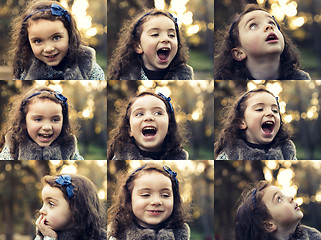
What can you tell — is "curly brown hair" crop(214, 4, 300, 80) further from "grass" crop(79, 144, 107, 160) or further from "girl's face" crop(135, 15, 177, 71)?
"grass" crop(79, 144, 107, 160)

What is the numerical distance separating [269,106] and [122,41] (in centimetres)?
70

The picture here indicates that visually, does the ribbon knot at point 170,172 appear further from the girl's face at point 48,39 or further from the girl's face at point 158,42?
the girl's face at point 48,39

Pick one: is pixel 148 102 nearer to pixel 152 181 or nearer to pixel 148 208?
pixel 152 181

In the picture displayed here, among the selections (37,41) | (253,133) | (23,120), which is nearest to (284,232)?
(253,133)

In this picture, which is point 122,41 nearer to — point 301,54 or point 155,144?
point 155,144

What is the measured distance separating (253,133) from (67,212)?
33.6 inches

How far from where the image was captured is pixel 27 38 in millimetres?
2434

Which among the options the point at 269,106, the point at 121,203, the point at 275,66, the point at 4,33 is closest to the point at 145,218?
the point at 121,203

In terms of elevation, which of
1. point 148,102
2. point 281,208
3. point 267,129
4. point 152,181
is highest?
point 148,102

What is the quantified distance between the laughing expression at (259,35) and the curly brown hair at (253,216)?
1.86ft

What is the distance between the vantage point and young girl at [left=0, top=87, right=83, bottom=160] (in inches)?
93.7

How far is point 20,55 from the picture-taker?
8.04ft

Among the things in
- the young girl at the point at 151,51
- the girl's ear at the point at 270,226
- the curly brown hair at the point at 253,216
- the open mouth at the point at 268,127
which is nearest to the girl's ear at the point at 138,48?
the young girl at the point at 151,51

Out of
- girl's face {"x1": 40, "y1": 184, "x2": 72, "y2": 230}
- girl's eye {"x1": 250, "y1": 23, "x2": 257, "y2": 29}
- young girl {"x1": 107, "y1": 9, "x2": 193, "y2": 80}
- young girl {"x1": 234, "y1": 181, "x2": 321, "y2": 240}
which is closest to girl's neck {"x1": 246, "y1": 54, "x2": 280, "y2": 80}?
girl's eye {"x1": 250, "y1": 23, "x2": 257, "y2": 29}
